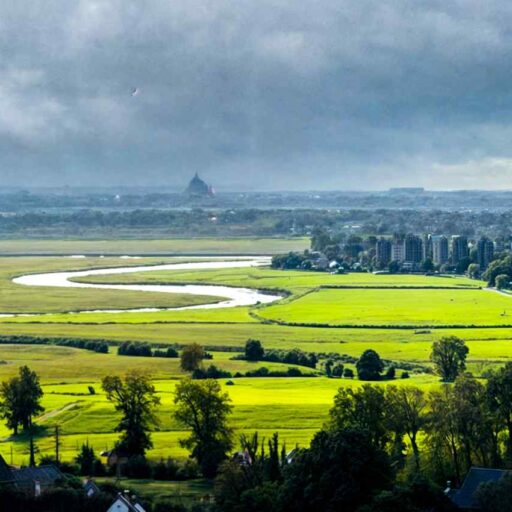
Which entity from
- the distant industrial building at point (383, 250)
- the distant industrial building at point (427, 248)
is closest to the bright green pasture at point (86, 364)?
the distant industrial building at point (383, 250)

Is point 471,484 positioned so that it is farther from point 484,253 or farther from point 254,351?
point 484,253

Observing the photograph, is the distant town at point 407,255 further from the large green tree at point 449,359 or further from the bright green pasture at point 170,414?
the bright green pasture at point 170,414

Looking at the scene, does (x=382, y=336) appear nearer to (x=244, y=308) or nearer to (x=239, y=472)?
(x=244, y=308)

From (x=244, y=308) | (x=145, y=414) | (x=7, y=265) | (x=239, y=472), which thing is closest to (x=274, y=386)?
(x=145, y=414)

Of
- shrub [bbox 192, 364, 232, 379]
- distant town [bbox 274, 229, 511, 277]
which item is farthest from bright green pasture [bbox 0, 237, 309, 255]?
shrub [bbox 192, 364, 232, 379]

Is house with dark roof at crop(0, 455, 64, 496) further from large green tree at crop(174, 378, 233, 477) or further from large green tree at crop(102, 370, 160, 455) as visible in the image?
large green tree at crop(174, 378, 233, 477)
